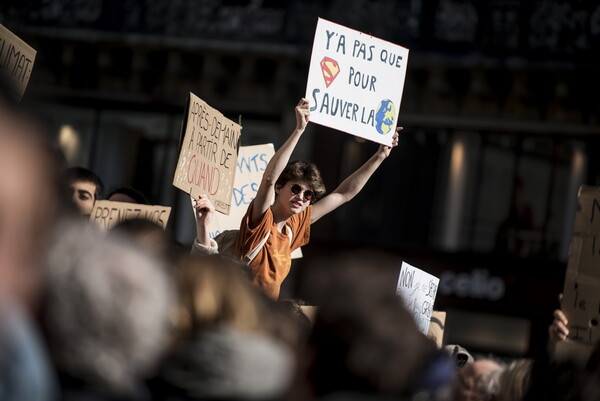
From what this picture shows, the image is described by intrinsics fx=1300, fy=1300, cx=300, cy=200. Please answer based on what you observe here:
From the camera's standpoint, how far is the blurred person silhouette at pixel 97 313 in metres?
2.10

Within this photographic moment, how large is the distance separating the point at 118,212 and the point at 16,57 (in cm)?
106

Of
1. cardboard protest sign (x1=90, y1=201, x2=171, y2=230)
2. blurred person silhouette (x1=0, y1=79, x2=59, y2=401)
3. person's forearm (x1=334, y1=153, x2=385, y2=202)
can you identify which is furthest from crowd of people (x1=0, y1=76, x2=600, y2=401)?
person's forearm (x1=334, y1=153, x2=385, y2=202)

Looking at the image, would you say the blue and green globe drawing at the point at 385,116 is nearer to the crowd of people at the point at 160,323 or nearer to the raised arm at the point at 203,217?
the raised arm at the point at 203,217

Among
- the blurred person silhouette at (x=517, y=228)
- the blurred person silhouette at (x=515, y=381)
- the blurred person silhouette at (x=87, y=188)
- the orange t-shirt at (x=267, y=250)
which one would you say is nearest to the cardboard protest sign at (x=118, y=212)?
the blurred person silhouette at (x=87, y=188)

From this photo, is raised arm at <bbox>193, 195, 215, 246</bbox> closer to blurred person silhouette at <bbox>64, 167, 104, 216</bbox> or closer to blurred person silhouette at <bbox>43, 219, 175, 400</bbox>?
blurred person silhouette at <bbox>64, 167, 104, 216</bbox>

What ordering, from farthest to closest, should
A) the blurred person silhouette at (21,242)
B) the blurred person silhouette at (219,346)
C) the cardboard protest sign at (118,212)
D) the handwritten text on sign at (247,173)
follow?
the handwritten text on sign at (247,173)
the cardboard protest sign at (118,212)
the blurred person silhouette at (219,346)
the blurred person silhouette at (21,242)

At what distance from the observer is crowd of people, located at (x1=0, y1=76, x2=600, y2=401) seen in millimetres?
1959

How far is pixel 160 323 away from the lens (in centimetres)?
221

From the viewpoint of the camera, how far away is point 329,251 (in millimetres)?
17438

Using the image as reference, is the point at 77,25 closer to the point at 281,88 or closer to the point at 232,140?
the point at 281,88

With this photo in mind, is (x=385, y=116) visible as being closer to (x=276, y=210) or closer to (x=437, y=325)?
(x=437, y=325)

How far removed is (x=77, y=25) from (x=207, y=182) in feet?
44.9

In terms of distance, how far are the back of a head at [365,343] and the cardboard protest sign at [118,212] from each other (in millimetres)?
2956

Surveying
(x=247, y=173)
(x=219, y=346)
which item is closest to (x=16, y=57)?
(x=247, y=173)
